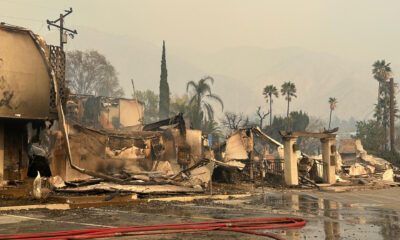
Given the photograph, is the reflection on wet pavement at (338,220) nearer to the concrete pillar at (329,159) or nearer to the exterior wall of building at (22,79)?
the exterior wall of building at (22,79)

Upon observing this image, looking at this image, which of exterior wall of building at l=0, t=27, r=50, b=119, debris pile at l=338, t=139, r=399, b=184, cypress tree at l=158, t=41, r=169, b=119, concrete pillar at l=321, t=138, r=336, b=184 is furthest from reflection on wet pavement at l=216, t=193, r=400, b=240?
cypress tree at l=158, t=41, r=169, b=119

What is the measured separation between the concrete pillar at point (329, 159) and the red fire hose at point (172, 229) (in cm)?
1935

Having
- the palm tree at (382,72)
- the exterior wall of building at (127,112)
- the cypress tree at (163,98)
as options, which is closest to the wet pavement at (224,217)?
the exterior wall of building at (127,112)

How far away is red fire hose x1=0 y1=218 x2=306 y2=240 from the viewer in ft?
28.6

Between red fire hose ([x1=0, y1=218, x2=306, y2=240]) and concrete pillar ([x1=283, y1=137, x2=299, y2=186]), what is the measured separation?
16230mm

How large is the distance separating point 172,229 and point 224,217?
285cm

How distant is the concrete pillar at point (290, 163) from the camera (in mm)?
27156

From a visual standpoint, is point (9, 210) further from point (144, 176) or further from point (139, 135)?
point (139, 135)

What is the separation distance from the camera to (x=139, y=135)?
25750mm

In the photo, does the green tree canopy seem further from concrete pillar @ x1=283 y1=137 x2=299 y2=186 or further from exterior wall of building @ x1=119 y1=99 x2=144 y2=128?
concrete pillar @ x1=283 y1=137 x2=299 y2=186

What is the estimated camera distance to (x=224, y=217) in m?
12.4

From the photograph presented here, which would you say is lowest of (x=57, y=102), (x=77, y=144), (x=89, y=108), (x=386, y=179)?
(x=386, y=179)

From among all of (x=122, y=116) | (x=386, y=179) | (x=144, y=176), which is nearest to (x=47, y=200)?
(x=144, y=176)

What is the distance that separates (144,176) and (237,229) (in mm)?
11859
